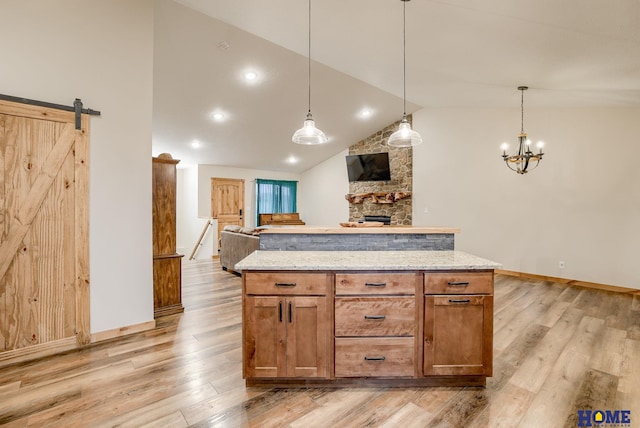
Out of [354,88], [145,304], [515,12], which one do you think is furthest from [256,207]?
[515,12]

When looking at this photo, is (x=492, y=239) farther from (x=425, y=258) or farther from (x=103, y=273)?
(x=103, y=273)

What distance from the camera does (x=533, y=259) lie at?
5.05 m

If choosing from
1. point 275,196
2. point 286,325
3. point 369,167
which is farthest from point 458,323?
point 275,196

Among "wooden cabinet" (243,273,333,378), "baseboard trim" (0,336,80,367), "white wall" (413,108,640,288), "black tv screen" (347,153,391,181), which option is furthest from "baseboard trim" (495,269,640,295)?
"baseboard trim" (0,336,80,367)

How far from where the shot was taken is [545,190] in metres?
4.85

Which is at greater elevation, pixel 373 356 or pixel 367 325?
pixel 367 325

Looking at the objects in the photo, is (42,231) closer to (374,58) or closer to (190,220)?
(374,58)

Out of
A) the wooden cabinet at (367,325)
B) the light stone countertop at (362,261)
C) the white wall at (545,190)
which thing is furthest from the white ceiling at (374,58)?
the wooden cabinet at (367,325)

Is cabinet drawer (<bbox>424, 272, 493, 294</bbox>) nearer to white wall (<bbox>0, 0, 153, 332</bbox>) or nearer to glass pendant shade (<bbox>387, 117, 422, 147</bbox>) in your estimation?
glass pendant shade (<bbox>387, 117, 422, 147</bbox>)

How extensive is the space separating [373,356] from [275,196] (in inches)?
297

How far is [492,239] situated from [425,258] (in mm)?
4104

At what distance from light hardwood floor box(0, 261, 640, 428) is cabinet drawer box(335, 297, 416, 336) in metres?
0.41

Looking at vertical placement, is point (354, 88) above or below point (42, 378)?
above

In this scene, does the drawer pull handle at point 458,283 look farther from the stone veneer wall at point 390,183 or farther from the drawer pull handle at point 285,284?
the stone veneer wall at point 390,183
